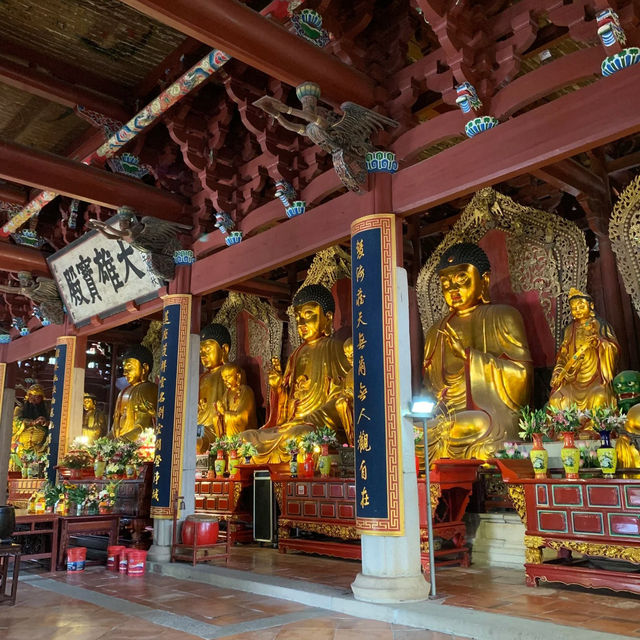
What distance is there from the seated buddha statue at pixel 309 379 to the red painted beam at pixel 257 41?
4802 mm

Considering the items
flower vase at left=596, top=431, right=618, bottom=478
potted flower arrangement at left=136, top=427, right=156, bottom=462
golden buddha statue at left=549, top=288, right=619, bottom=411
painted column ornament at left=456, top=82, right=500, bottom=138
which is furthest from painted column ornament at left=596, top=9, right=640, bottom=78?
potted flower arrangement at left=136, top=427, right=156, bottom=462

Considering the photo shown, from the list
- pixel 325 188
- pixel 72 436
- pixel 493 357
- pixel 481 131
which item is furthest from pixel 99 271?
pixel 481 131

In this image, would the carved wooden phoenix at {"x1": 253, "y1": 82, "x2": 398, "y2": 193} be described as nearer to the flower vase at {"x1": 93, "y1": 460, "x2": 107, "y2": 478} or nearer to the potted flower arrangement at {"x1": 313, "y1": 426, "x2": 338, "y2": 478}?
the potted flower arrangement at {"x1": 313, "y1": 426, "x2": 338, "y2": 478}

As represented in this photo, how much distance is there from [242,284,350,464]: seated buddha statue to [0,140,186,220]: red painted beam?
2756 millimetres

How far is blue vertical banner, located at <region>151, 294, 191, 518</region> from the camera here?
6.93 meters

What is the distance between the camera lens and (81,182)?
6.75 meters

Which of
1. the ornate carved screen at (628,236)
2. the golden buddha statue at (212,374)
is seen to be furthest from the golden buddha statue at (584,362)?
the golden buddha statue at (212,374)

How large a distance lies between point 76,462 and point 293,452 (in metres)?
3.32

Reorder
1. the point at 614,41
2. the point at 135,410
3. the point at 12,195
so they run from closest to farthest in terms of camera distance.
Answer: the point at 614,41 → the point at 12,195 → the point at 135,410

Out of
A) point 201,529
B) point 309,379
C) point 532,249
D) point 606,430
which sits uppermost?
point 532,249

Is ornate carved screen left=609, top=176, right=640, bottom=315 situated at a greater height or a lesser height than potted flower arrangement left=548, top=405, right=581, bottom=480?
greater

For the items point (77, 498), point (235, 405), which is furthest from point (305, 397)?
point (77, 498)

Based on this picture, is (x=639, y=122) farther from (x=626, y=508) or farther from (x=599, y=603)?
(x=599, y=603)

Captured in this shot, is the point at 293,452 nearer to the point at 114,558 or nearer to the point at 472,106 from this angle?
the point at 114,558
